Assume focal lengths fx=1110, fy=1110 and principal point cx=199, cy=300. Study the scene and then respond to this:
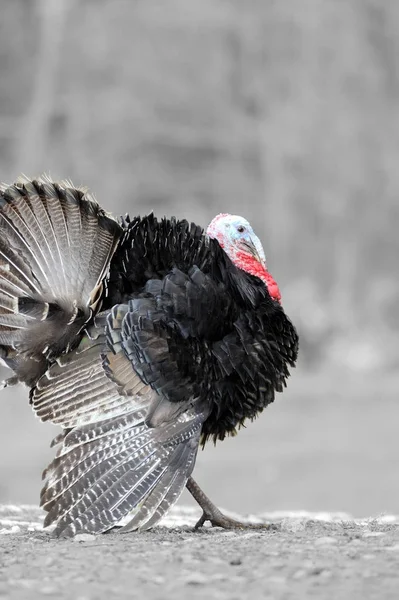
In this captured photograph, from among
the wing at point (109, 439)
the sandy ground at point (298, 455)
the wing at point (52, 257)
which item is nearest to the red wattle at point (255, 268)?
the wing at point (52, 257)

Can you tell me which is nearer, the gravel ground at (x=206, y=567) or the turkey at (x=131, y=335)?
the gravel ground at (x=206, y=567)

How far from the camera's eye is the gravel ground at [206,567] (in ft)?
12.3

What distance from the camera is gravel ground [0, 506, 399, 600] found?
12.3 ft

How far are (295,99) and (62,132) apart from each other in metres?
5.82

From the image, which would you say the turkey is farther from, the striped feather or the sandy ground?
the sandy ground

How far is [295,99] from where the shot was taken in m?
27.2

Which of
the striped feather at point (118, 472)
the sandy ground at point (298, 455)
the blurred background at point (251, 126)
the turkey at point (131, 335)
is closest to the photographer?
the striped feather at point (118, 472)

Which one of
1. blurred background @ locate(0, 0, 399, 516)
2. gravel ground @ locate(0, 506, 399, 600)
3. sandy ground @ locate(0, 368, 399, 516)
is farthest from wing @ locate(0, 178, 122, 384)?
blurred background @ locate(0, 0, 399, 516)

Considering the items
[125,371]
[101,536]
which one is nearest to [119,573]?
[101,536]

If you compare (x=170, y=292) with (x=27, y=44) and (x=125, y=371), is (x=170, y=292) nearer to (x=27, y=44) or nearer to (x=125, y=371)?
(x=125, y=371)

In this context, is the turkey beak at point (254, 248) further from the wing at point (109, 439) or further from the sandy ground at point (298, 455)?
the sandy ground at point (298, 455)

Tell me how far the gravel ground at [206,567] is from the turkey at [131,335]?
24.6 inches

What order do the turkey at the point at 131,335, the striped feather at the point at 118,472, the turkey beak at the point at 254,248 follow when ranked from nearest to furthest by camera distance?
the striped feather at the point at 118,472, the turkey at the point at 131,335, the turkey beak at the point at 254,248

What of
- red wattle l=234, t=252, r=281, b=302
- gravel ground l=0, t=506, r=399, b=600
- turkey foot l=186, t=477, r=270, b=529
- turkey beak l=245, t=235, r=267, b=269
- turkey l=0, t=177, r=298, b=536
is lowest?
gravel ground l=0, t=506, r=399, b=600
